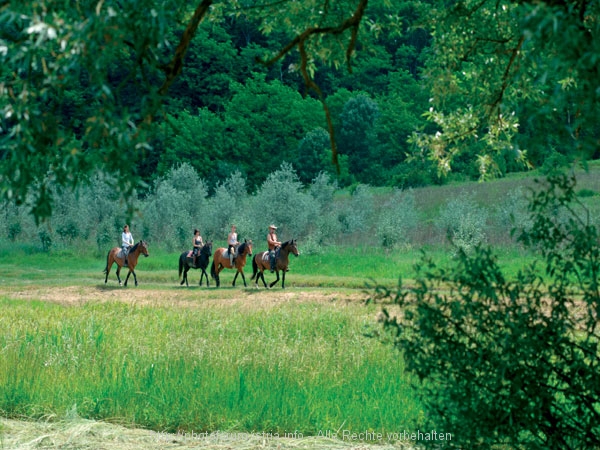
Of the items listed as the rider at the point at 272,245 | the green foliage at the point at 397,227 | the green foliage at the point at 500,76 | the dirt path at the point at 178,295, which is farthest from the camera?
the green foliage at the point at 397,227

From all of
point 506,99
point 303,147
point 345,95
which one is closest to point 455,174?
point 303,147

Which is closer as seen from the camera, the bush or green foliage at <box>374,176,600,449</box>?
green foliage at <box>374,176,600,449</box>

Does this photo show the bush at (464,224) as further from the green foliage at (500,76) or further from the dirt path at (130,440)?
the dirt path at (130,440)

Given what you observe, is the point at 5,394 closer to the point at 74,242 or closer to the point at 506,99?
the point at 506,99

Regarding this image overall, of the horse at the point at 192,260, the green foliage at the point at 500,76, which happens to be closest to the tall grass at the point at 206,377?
the green foliage at the point at 500,76

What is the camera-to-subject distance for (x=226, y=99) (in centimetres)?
8069

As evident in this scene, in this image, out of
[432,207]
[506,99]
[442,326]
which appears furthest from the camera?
[432,207]

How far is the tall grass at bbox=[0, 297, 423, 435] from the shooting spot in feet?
32.8

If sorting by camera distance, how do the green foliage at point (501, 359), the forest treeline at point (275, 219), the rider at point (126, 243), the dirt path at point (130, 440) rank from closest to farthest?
the green foliage at point (501, 359)
the dirt path at point (130, 440)
the rider at point (126, 243)
the forest treeline at point (275, 219)

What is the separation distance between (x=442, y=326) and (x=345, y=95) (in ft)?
235

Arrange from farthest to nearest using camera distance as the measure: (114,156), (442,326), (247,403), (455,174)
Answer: (455,174)
(247,403)
(442,326)
(114,156)

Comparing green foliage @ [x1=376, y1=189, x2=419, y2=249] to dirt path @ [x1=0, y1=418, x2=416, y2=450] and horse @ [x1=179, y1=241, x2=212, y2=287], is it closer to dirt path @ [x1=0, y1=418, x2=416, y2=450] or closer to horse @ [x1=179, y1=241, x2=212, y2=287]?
horse @ [x1=179, y1=241, x2=212, y2=287]

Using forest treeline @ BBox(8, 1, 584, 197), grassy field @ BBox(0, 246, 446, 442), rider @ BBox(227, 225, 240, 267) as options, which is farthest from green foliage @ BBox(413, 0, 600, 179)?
forest treeline @ BBox(8, 1, 584, 197)

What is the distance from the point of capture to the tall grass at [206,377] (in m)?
9.99
